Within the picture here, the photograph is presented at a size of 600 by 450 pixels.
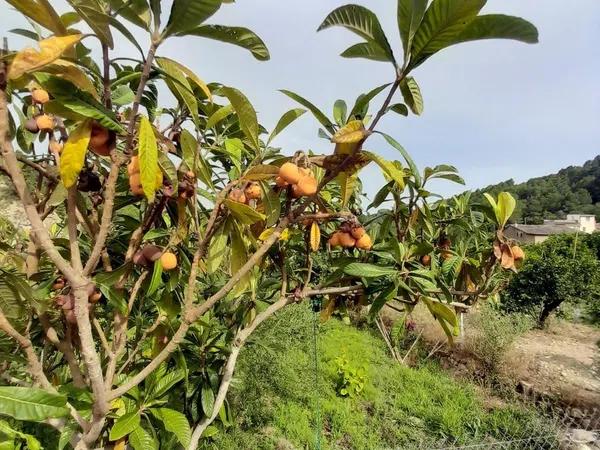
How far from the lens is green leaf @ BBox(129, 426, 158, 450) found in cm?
104

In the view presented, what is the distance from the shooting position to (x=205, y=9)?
63 cm

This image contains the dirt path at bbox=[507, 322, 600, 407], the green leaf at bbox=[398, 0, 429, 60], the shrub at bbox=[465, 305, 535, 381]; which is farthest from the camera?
the shrub at bbox=[465, 305, 535, 381]

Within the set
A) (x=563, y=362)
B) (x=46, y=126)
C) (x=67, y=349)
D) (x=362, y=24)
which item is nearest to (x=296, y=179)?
(x=362, y=24)

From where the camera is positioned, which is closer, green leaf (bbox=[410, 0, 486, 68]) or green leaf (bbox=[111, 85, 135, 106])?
green leaf (bbox=[410, 0, 486, 68])

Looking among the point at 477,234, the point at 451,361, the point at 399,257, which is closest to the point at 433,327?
the point at 451,361

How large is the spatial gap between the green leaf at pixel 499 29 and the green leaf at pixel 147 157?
0.52m

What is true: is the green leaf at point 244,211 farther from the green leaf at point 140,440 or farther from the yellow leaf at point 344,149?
the green leaf at point 140,440

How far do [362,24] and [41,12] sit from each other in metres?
0.53

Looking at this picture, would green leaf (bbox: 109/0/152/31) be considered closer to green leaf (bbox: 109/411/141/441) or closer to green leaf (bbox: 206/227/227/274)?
green leaf (bbox: 206/227/227/274)

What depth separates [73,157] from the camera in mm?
625

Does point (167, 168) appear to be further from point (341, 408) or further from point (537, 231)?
point (537, 231)

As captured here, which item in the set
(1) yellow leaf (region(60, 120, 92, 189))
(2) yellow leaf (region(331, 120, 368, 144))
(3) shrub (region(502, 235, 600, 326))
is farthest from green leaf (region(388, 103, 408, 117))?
(3) shrub (region(502, 235, 600, 326))

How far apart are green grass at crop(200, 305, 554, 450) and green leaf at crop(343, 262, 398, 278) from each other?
4.75 ft

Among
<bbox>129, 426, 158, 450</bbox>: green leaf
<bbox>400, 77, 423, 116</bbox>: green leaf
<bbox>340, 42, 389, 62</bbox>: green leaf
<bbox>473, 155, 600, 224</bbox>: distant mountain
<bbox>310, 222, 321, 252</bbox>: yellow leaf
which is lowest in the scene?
<bbox>129, 426, 158, 450</bbox>: green leaf
